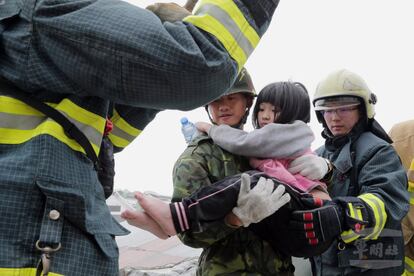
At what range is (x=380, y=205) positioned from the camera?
2.05 meters

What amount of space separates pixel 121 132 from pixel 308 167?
0.93m

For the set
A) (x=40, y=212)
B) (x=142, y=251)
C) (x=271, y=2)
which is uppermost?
(x=271, y=2)

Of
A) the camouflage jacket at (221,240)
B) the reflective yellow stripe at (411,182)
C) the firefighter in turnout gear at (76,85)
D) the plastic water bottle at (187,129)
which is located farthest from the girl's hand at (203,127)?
the reflective yellow stripe at (411,182)

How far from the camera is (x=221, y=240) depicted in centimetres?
181

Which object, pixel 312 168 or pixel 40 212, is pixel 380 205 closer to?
pixel 312 168

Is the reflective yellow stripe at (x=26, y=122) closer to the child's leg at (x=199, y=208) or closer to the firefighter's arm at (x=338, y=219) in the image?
the child's leg at (x=199, y=208)

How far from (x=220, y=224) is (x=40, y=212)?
85cm

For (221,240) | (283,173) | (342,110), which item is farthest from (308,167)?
(342,110)

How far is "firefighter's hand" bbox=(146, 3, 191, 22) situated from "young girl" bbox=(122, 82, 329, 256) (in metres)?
0.67

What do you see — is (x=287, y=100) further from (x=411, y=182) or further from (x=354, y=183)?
(x=411, y=182)

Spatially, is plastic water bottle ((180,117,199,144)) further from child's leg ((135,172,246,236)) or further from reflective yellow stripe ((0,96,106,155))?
reflective yellow stripe ((0,96,106,155))

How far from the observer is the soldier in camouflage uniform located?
1700mm

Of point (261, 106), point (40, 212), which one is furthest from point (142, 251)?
point (40, 212)

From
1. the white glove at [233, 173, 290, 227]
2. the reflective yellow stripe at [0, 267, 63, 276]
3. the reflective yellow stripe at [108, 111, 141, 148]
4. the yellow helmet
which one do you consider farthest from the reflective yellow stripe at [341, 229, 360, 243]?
the reflective yellow stripe at [0, 267, 63, 276]
